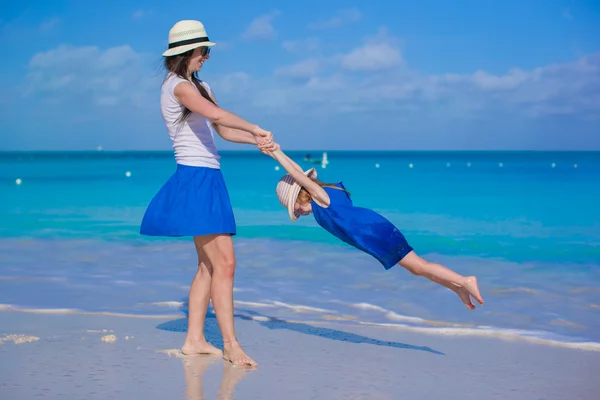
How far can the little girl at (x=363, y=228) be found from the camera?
4355 millimetres

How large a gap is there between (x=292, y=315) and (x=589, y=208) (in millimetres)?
15992

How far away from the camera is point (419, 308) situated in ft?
20.6

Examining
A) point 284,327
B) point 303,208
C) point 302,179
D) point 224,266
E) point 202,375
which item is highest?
point 302,179

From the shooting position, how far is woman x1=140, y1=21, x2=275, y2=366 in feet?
13.7

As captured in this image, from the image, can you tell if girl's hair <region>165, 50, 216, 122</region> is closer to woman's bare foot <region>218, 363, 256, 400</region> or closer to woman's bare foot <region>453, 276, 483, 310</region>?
woman's bare foot <region>218, 363, 256, 400</region>

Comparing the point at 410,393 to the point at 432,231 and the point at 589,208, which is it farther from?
the point at 589,208

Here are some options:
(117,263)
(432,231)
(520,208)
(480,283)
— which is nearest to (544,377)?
(480,283)

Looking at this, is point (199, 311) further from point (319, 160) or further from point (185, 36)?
point (319, 160)

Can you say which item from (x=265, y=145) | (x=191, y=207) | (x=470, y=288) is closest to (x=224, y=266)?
(x=191, y=207)

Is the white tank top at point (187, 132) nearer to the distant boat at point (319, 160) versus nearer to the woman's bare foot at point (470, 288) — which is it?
the woman's bare foot at point (470, 288)

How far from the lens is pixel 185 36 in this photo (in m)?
4.19

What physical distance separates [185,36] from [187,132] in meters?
0.53

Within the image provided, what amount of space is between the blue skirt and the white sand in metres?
0.78

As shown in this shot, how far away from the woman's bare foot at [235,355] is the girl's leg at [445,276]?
1.05 meters
